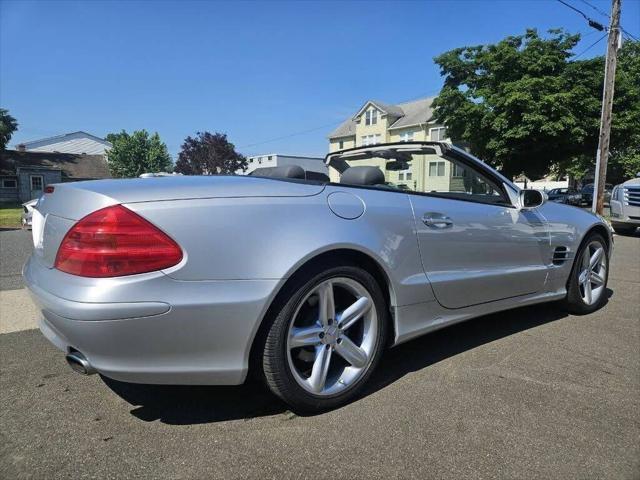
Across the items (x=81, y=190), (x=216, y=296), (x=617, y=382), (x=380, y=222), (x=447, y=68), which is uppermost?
(x=447, y=68)

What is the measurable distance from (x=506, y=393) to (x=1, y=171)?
50.3 metres

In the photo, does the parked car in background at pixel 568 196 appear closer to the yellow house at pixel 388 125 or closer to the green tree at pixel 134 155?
the yellow house at pixel 388 125

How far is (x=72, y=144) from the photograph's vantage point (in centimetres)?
6712

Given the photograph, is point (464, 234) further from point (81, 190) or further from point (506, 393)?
point (81, 190)

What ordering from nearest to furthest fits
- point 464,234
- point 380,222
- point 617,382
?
point 380,222
point 617,382
point 464,234

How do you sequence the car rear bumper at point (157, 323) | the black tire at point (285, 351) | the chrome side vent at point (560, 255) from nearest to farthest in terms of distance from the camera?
the car rear bumper at point (157, 323) → the black tire at point (285, 351) → the chrome side vent at point (560, 255)

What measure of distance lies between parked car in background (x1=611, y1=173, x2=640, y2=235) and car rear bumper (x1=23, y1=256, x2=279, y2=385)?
12.4 meters

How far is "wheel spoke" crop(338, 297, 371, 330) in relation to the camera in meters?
2.46

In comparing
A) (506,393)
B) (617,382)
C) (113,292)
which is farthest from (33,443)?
(617,382)

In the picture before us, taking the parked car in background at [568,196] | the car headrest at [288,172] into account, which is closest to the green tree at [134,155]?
the parked car in background at [568,196]

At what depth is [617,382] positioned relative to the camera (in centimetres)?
283

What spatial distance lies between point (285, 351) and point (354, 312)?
47cm

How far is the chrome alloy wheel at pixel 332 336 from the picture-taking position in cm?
233

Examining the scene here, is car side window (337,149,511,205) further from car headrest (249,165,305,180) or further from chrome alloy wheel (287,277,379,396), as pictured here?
chrome alloy wheel (287,277,379,396)
